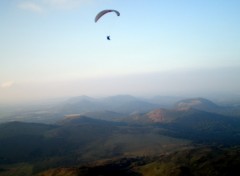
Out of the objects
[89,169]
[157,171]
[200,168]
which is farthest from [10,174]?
[200,168]

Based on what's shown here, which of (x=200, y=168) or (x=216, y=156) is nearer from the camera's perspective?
(x=200, y=168)

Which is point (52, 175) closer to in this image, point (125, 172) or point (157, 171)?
point (125, 172)

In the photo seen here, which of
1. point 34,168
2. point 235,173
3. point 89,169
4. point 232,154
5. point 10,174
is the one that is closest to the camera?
point 235,173

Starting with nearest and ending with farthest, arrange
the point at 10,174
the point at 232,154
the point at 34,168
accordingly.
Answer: the point at 232,154 → the point at 10,174 → the point at 34,168

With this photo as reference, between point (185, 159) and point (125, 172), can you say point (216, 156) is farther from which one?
A: point (125, 172)

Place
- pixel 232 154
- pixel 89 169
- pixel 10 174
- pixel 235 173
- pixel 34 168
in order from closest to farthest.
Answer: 1. pixel 235 173
2. pixel 89 169
3. pixel 232 154
4. pixel 10 174
5. pixel 34 168

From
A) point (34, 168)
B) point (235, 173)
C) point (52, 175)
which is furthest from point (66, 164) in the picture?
point (235, 173)

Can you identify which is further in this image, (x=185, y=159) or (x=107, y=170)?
(x=185, y=159)

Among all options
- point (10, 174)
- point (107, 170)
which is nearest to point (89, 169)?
point (107, 170)

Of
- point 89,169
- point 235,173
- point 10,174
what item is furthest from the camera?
point 10,174
